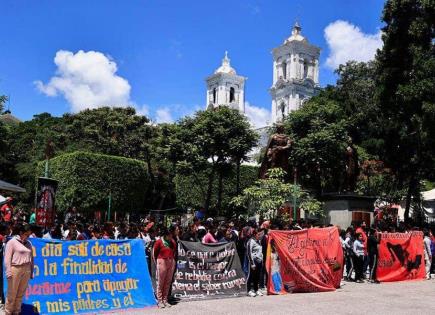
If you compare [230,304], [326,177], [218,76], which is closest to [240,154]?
[326,177]

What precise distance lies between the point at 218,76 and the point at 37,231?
90.5 m

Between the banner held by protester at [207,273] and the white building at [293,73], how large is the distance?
69231mm

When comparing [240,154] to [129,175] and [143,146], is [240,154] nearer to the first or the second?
[129,175]

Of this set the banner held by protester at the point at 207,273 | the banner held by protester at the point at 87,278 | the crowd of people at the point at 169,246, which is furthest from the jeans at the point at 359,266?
the banner held by protester at the point at 87,278

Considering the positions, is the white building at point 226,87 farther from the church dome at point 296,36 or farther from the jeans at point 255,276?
the jeans at point 255,276

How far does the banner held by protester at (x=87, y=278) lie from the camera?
30.7ft

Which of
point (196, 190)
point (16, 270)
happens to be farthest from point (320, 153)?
point (16, 270)

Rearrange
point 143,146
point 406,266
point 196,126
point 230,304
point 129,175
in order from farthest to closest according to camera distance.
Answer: point 143,146, point 129,175, point 196,126, point 406,266, point 230,304

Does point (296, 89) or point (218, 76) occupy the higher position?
point (218, 76)

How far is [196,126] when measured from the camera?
36906 mm

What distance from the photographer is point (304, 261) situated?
44.0ft

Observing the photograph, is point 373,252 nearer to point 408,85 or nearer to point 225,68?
point 408,85

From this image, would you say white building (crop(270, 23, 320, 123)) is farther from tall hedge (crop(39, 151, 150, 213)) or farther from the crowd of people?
the crowd of people

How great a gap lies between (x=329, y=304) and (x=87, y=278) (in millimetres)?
5217
